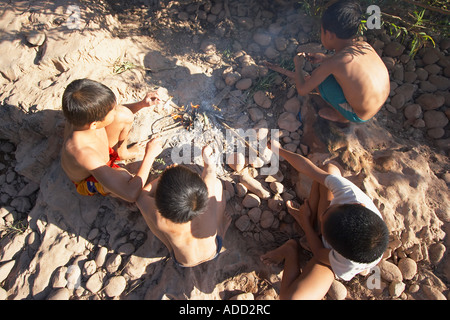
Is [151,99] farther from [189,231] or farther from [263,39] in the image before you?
[263,39]

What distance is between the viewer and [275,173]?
2.76 m

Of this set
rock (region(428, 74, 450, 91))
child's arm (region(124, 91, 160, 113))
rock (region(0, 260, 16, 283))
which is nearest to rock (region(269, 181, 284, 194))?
child's arm (region(124, 91, 160, 113))

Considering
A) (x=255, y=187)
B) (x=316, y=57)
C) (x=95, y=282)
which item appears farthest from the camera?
(x=316, y=57)

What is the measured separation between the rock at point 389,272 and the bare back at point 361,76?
4.71 feet

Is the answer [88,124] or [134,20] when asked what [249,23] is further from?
[88,124]

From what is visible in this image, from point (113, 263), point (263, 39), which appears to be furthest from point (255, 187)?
point (263, 39)

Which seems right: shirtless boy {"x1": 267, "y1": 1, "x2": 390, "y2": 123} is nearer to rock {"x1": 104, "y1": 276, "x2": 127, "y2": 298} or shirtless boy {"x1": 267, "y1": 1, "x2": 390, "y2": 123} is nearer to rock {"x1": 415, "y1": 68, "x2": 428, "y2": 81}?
rock {"x1": 415, "y1": 68, "x2": 428, "y2": 81}

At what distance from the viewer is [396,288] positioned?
2223mm

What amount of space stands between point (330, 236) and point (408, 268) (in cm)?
113

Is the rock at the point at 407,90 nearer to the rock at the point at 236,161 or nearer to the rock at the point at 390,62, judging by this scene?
the rock at the point at 390,62

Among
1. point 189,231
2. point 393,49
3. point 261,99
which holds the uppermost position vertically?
point 393,49

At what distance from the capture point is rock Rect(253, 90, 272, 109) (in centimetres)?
303

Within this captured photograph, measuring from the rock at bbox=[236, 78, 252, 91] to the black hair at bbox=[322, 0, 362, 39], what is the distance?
1.00 m
